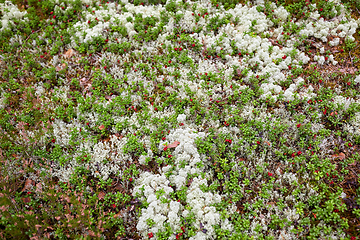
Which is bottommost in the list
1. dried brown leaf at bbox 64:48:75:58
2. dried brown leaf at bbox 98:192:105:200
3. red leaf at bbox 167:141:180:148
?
dried brown leaf at bbox 98:192:105:200

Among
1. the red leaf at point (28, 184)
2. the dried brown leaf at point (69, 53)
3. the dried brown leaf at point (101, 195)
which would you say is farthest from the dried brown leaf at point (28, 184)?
the dried brown leaf at point (69, 53)

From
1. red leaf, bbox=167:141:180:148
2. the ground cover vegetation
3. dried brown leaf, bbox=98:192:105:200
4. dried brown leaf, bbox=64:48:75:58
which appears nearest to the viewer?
the ground cover vegetation

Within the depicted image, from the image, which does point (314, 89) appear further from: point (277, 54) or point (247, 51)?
point (247, 51)

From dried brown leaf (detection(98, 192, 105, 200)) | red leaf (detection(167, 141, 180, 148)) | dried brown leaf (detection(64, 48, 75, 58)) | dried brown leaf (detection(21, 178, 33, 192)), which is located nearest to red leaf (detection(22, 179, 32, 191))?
dried brown leaf (detection(21, 178, 33, 192))

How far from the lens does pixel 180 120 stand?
5.38 metres

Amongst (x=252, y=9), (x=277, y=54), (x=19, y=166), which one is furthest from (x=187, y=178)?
(x=252, y=9)

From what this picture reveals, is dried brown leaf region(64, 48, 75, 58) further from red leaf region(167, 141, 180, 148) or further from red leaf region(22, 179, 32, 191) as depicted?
red leaf region(167, 141, 180, 148)

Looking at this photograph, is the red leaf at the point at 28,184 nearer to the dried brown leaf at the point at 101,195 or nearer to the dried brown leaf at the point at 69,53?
the dried brown leaf at the point at 101,195

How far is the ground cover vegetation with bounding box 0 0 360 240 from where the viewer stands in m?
4.24

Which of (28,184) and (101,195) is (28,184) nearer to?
(28,184)

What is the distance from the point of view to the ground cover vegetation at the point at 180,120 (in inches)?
167

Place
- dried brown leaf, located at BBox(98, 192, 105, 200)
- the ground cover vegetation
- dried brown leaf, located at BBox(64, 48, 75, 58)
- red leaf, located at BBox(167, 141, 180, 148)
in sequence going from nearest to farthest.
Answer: the ground cover vegetation, dried brown leaf, located at BBox(98, 192, 105, 200), red leaf, located at BBox(167, 141, 180, 148), dried brown leaf, located at BBox(64, 48, 75, 58)

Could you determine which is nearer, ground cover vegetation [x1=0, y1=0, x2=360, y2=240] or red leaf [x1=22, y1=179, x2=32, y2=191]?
ground cover vegetation [x1=0, y1=0, x2=360, y2=240]

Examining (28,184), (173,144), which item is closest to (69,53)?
(28,184)
